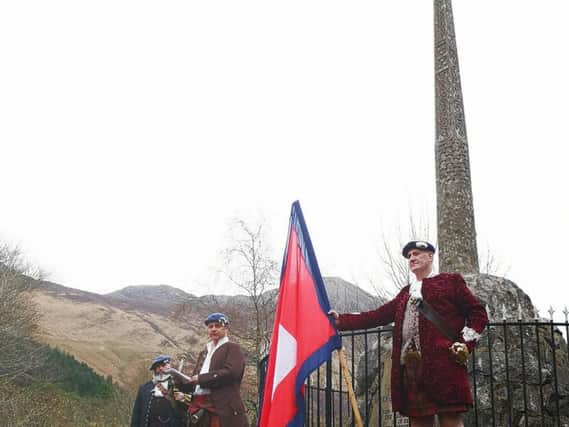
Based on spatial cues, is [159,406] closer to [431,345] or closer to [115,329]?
[431,345]

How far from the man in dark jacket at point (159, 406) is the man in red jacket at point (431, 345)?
3.11m

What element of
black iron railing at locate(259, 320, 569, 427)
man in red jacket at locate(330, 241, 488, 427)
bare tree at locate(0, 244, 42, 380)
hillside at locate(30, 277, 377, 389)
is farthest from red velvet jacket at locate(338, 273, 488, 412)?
hillside at locate(30, 277, 377, 389)

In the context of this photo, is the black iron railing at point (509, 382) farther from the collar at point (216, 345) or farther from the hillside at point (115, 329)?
the hillside at point (115, 329)

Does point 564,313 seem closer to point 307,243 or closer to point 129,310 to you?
point 307,243

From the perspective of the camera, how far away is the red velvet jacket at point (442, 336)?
384 centimetres

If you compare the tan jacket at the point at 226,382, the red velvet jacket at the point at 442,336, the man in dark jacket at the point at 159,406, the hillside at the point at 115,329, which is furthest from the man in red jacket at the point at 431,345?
the hillside at the point at 115,329

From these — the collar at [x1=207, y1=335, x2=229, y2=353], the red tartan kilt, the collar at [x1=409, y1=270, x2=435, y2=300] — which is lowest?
the red tartan kilt

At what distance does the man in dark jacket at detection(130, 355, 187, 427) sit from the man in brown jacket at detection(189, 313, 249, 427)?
777 millimetres

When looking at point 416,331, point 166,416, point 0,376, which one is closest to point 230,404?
point 166,416

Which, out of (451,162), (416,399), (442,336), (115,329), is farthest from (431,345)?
(115,329)

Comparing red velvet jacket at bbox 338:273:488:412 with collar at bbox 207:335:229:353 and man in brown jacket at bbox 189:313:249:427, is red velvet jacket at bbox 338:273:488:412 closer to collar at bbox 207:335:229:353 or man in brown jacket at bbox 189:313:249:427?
man in brown jacket at bbox 189:313:249:427

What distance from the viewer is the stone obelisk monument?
25.3 feet

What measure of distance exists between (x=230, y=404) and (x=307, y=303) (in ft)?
4.83

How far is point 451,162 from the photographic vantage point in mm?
8164
